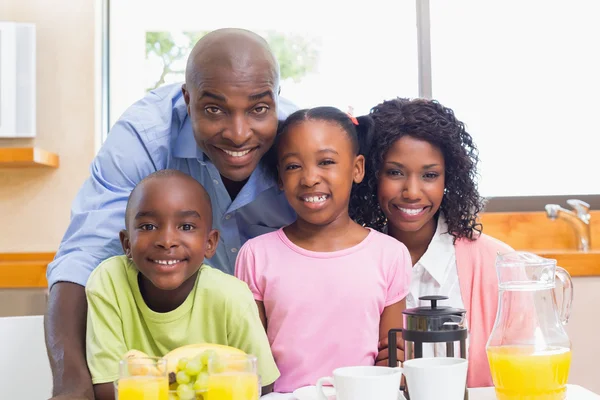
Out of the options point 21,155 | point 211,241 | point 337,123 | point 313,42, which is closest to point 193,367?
point 211,241

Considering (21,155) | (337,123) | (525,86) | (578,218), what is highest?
(525,86)

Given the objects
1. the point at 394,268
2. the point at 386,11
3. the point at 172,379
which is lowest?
the point at 172,379

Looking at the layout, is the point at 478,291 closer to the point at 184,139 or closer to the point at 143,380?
the point at 184,139

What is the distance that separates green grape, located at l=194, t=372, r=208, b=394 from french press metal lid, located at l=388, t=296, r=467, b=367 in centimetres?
31

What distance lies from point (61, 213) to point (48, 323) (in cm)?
207

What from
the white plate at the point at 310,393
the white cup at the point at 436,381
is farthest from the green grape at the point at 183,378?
the white cup at the point at 436,381

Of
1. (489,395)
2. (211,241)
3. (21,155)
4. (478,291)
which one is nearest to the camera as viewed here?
(489,395)

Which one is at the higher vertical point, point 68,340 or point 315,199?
point 315,199

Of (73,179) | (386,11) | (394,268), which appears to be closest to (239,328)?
(394,268)

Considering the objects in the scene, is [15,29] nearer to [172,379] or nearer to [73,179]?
[73,179]

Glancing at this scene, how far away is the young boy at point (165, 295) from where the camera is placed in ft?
4.36

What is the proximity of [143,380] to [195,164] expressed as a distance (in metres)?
0.89

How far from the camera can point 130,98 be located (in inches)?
145

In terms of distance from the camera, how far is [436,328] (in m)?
1.09
